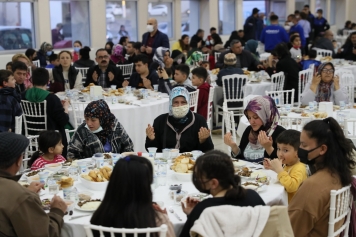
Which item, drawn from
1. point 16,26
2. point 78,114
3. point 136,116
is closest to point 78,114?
point 78,114

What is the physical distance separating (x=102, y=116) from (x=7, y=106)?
5.45 ft

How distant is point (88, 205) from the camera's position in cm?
336

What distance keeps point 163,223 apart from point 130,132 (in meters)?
4.09

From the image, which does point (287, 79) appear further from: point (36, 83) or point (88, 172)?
point (88, 172)

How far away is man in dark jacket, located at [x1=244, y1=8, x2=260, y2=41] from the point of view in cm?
1590

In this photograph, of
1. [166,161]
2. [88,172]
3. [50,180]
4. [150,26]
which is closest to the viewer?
[50,180]

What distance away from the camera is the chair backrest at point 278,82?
8688 millimetres

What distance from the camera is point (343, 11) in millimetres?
22609

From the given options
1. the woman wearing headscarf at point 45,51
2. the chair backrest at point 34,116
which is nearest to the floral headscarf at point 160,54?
the woman wearing headscarf at point 45,51

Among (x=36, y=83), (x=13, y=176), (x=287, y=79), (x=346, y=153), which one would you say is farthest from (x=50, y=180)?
(x=287, y=79)

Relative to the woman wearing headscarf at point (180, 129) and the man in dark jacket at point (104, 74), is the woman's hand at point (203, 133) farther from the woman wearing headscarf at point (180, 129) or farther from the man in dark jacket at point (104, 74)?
the man in dark jacket at point (104, 74)

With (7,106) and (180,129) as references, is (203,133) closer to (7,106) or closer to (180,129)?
(180,129)

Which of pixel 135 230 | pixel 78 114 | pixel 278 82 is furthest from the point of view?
pixel 278 82

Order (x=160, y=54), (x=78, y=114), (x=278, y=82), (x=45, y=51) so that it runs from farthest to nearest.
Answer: (x=45, y=51)
(x=160, y=54)
(x=278, y=82)
(x=78, y=114)
